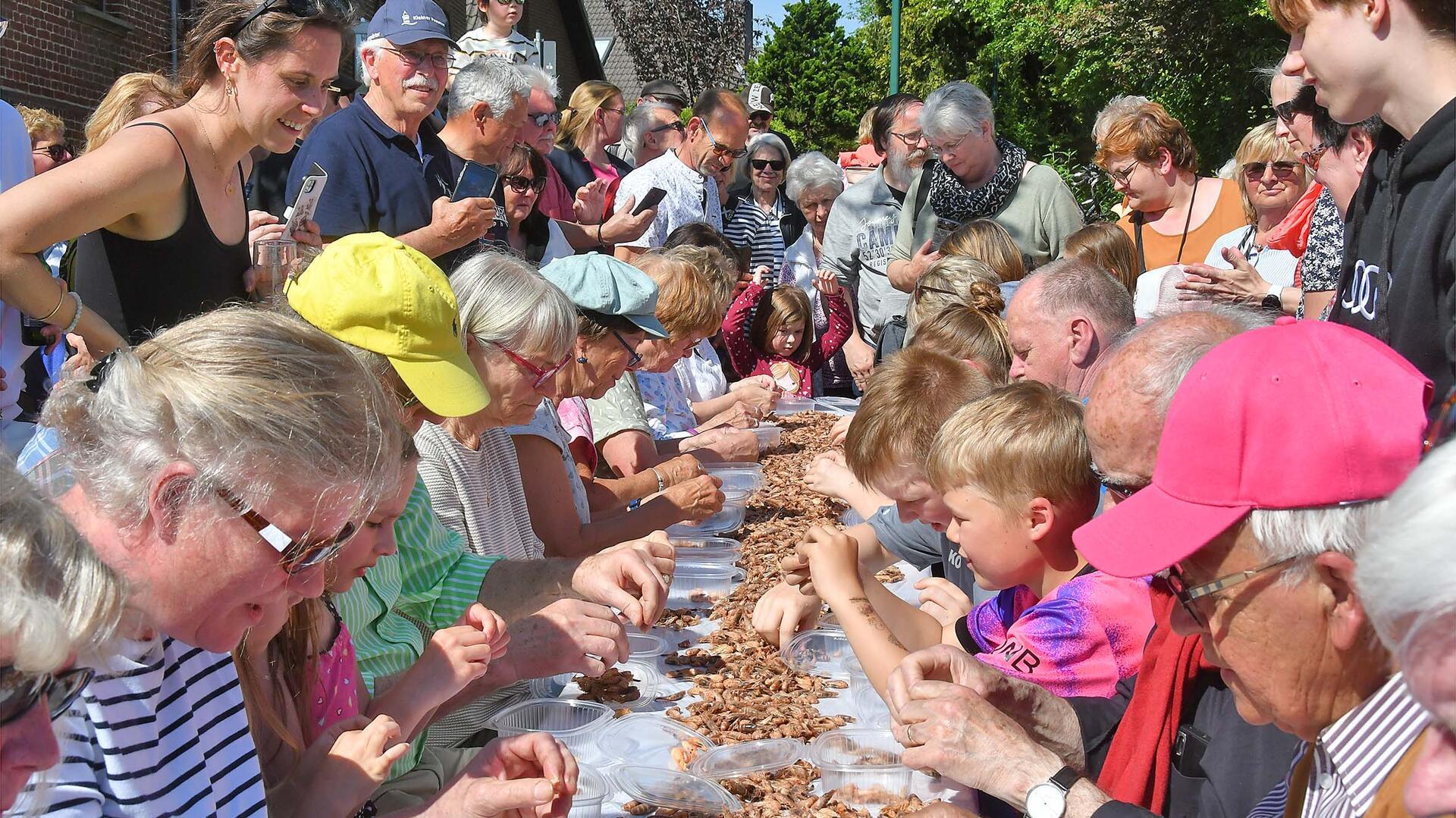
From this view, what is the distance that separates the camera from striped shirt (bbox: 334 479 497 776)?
212 centimetres

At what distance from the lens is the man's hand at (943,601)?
8.36ft

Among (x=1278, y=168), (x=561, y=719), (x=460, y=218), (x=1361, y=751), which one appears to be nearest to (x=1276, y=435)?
(x=1361, y=751)

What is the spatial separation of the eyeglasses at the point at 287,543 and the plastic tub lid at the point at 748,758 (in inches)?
28.8

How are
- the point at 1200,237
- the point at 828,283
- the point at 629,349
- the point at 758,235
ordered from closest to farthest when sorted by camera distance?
1. the point at 629,349
2. the point at 1200,237
3. the point at 828,283
4. the point at 758,235

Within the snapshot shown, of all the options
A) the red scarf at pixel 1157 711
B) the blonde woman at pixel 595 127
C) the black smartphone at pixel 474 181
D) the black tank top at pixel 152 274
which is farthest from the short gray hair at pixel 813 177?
the red scarf at pixel 1157 711

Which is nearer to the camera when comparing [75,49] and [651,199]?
[651,199]

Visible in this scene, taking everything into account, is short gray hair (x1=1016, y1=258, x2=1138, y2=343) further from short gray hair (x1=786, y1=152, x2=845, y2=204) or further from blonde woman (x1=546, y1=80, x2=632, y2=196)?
short gray hair (x1=786, y1=152, x2=845, y2=204)

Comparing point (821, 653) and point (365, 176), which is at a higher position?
point (365, 176)

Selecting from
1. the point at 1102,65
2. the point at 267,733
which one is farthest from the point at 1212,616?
the point at 1102,65

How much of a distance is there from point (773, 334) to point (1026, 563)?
4.38 meters

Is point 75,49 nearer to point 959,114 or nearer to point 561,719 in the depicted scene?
point 959,114

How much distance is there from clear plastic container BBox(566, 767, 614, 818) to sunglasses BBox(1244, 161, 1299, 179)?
3.93 m

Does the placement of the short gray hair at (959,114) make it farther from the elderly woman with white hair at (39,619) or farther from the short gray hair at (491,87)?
the elderly woman with white hair at (39,619)

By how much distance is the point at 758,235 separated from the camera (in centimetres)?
770
